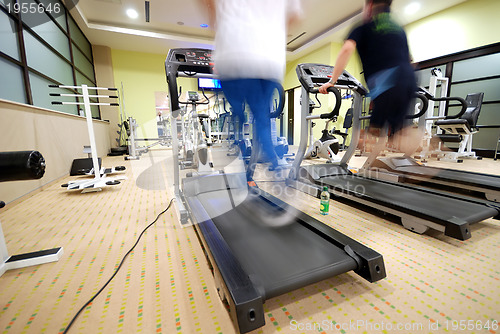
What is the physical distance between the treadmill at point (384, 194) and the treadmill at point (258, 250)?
67 centimetres

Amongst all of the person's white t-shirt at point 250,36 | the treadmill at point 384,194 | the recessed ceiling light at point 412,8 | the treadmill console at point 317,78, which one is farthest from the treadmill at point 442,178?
the recessed ceiling light at point 412,8

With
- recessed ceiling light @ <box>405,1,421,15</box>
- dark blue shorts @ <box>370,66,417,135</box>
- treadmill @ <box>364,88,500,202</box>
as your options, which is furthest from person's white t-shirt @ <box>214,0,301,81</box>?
recessed ceiling light @ <box>405,1,421,15</box>

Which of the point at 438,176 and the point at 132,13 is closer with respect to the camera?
Answer: the point at 438,176

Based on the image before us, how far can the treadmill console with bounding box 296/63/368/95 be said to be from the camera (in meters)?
2.13

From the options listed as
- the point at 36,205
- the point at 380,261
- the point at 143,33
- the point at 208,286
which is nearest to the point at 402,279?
the point at 380,261

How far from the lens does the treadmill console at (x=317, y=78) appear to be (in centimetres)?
213

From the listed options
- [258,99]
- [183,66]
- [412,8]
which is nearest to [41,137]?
[183,66]

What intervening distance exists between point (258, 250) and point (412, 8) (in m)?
6.31

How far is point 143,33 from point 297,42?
14.5 ft

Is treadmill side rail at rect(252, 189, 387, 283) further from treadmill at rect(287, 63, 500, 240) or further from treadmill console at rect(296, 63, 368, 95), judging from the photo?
treadmill console at rect(296, 63, 368, 95)

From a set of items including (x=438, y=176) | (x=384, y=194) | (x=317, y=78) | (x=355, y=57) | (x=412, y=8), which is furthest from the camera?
(x=355, y=57)

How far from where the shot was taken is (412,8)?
15.6 ft

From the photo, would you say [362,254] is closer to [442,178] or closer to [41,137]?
[442,178]

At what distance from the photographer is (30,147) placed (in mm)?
2287
